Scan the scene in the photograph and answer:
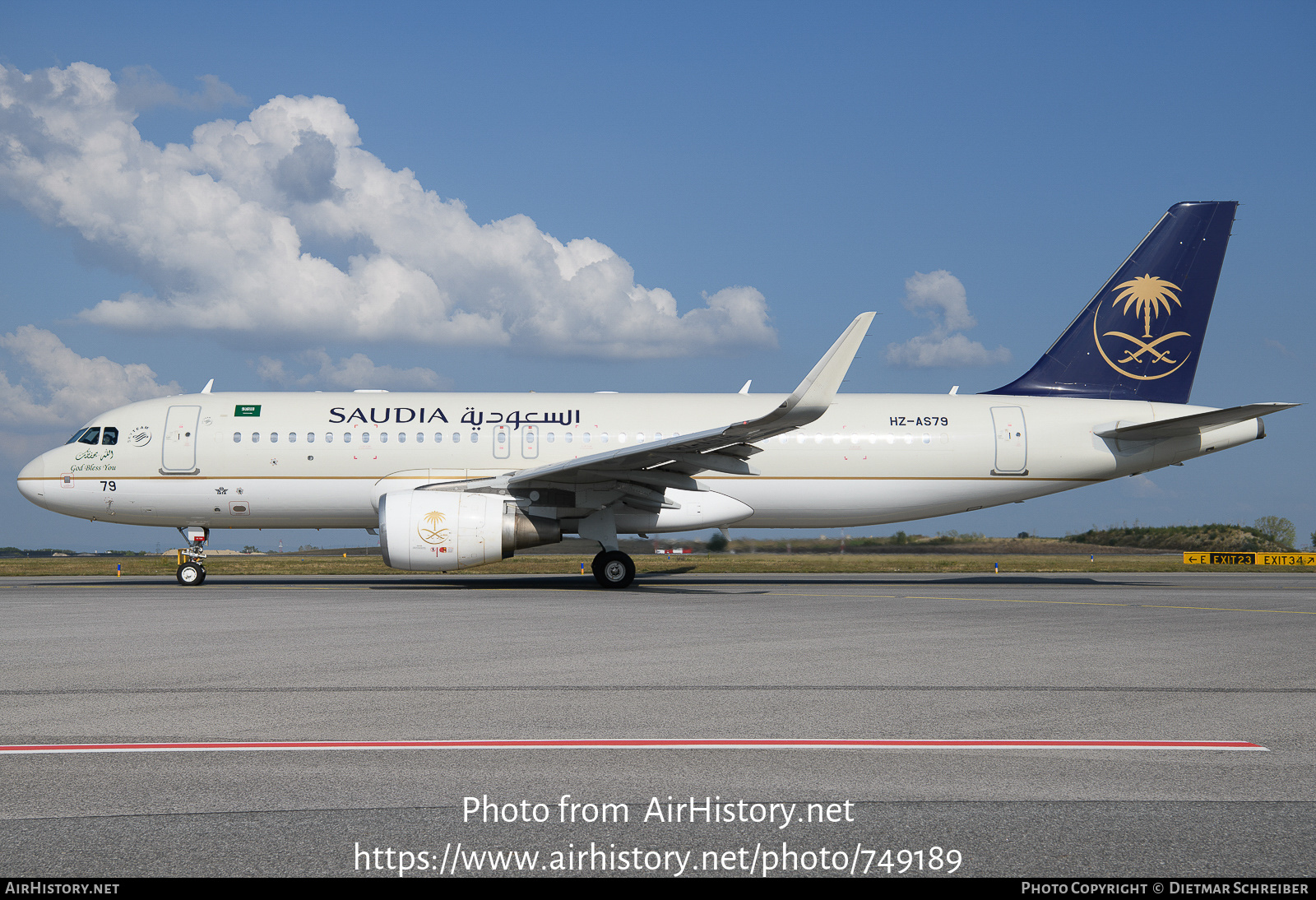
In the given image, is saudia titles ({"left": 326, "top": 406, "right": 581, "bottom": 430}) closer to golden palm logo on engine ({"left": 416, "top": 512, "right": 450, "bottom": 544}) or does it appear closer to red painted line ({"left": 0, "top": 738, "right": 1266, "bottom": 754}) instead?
golden palm logo on engine ({"left": 416, "top": 512, "right": 450, "bottom": 544})

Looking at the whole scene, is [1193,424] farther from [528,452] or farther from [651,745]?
[651,745]

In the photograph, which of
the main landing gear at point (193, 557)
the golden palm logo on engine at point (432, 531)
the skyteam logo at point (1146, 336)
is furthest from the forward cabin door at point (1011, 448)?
the main landing gear at point (193, 557)

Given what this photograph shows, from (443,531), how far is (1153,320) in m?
17.3

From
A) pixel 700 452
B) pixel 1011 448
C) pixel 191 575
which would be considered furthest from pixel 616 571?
pixel 1011 448

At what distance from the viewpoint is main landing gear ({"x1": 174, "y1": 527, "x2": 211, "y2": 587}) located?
19734 millimetres

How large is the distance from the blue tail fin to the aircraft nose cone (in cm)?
2240

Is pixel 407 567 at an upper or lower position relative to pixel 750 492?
lower

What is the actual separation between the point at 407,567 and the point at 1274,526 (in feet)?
172

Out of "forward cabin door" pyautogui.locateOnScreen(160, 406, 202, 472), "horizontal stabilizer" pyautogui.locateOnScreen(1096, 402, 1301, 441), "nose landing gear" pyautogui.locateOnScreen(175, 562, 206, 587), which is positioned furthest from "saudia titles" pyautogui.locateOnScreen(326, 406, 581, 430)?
"horizontal stabilizer" pyautogui.locateOnScreen(1096, 402, 1301, 441)

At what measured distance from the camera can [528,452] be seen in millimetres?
20109
